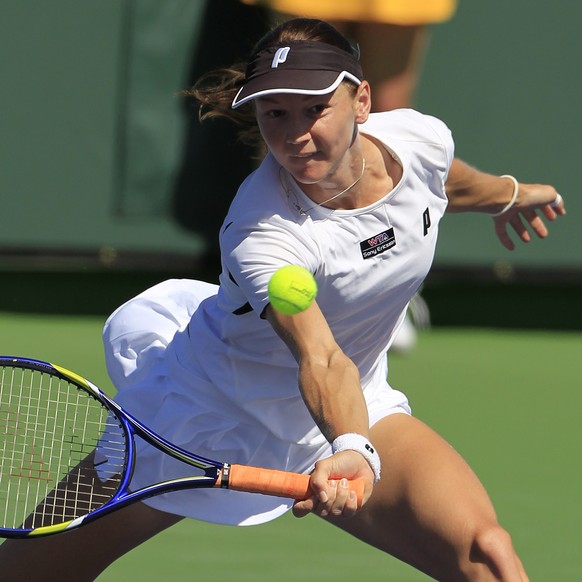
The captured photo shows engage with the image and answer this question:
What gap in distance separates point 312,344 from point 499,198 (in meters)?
1.05

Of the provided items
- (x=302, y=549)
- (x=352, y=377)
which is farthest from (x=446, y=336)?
(x=352, y=377)

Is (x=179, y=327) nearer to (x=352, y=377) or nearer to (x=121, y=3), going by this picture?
(x=352, y=377)

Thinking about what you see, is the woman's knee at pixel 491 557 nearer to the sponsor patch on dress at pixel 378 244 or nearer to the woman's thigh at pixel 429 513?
the woman's thigh at pixel 429 513

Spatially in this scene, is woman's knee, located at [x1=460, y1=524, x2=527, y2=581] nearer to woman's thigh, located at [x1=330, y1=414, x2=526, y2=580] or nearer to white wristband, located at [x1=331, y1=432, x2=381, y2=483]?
woman's thigh, located at [x1=330, y1=414, x2=526, y2=580]

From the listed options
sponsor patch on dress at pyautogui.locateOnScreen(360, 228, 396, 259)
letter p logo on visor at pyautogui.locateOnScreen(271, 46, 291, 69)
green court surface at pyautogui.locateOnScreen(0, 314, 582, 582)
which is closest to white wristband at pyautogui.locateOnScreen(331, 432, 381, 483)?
sponsor patch on dress at pyautogui.locateOnScreen(360, 228, 396, 259)

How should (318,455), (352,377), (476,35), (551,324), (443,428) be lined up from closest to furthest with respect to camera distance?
(352,377), (318,455), (443,428), (476,35), (551,324)

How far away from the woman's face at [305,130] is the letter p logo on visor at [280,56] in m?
0.07

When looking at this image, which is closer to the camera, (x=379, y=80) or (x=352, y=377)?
(x=352, y=377)

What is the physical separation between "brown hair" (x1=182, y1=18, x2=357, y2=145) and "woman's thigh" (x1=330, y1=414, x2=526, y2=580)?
30.3 inches

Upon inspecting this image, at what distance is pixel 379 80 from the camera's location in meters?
6.15

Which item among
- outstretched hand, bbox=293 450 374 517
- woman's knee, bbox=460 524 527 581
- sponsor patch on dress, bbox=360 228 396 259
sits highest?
sponsor patch on dress, bbox=360 228 396 259

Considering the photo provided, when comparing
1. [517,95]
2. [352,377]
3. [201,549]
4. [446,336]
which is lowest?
[446,336]

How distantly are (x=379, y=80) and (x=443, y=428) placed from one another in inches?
63.5

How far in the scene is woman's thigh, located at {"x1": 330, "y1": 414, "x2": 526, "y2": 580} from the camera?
3.06m
